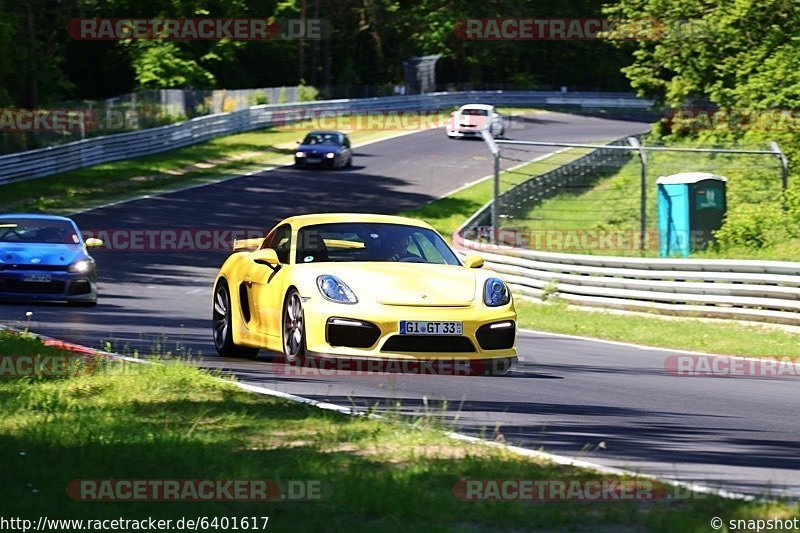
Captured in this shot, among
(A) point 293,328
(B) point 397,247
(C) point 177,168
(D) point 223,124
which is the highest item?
(B) point 397,247

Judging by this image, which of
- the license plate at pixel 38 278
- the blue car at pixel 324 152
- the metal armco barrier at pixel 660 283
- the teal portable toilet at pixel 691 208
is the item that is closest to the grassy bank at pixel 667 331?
the metal armco barrier at pixel 660 283

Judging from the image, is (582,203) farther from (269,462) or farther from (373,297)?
(269,462)

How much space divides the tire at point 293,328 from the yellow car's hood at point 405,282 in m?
0.29

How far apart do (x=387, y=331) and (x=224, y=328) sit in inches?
115

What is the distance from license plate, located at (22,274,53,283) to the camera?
63.6ft

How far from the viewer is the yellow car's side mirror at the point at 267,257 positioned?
1217 cm

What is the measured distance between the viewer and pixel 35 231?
20797 millimetres

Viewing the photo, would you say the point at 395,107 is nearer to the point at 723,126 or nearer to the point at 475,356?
the point at 723,126

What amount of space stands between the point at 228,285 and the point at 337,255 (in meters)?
1.73

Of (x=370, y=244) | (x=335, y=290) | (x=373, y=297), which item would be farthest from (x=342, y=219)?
(x=373, y=297)

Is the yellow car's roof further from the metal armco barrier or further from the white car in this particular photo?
the white car

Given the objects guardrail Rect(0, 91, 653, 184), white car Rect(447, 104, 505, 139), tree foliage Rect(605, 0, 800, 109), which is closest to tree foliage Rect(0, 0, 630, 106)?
guardrail Rect(0, 91, 653, 184)

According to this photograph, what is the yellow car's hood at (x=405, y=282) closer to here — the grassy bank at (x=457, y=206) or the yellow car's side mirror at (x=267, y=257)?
the yellow car's side mirror at (x=267, y=257)

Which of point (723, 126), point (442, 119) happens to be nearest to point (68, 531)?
point (723, 126)
